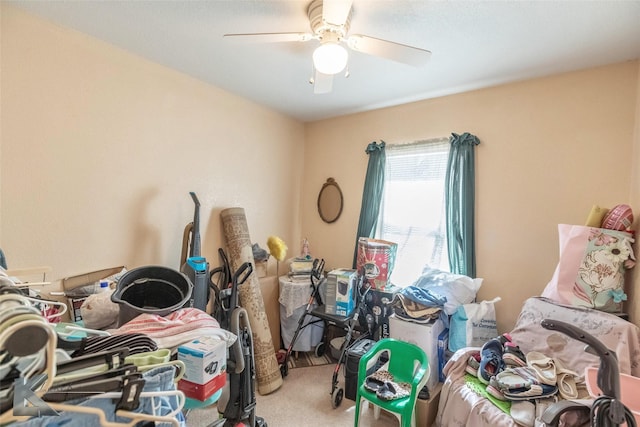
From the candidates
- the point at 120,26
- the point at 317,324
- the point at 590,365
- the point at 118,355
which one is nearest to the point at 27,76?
the point at 120,26

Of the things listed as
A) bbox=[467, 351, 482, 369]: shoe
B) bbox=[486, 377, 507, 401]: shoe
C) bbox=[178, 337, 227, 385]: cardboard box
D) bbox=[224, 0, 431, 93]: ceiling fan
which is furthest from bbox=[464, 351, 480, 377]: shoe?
bbox=[224, 0, 431, 93]: ceiling fan

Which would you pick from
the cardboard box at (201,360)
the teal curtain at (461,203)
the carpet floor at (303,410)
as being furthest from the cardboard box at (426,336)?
the cardboard box at (201,360)

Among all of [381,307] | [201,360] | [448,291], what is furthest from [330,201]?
[201,360]

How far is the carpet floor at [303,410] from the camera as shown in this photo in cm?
214

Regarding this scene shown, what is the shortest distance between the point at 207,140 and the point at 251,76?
70 centimetres

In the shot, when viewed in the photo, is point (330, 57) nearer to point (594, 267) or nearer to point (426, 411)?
point (594, 267)

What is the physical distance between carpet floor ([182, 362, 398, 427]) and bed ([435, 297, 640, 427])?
615 mm

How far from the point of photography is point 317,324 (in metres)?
3.14

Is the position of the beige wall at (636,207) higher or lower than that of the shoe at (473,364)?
higher

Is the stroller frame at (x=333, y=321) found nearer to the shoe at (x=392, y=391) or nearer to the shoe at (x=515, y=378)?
the shoe at (x=392, y=391)

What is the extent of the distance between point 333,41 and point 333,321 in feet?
6.98

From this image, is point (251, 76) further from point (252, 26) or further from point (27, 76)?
point (27, 76)

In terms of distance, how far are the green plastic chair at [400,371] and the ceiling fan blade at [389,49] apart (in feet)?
6.21

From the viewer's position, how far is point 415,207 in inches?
116
